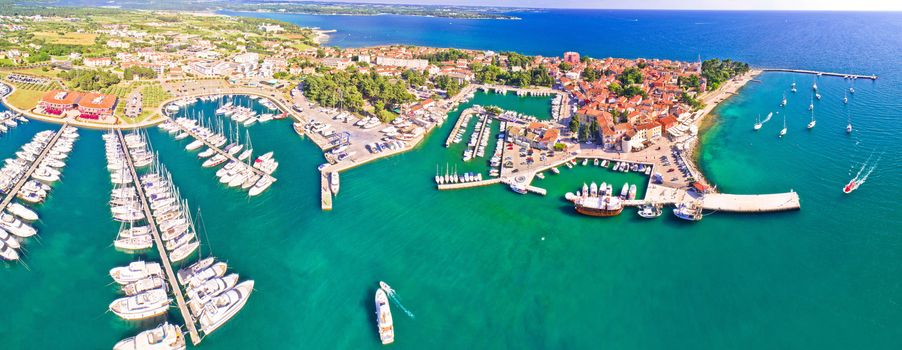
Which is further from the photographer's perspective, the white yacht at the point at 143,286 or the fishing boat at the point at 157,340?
the white yacht at the point at 143,286

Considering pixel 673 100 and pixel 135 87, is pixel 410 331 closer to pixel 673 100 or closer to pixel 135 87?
pixel 673 100

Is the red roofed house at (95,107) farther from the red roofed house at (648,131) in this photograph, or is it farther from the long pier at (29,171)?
the red roofed house at (648,131)

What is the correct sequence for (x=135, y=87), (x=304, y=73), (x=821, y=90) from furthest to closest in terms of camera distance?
(x=304, y=73) → (x=821, y=90) → (x=135, y=87)

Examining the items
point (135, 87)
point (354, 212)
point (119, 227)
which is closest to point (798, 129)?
point (354, 212)

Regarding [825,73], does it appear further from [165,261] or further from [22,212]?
[22,212]

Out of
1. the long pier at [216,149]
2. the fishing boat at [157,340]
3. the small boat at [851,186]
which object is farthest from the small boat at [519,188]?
the small boat at [851,186]

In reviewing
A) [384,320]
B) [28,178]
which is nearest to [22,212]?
[28,178]

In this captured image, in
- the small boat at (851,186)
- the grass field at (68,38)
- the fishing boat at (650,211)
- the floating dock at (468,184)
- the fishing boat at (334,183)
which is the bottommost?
the fishing boat at (334,183)
